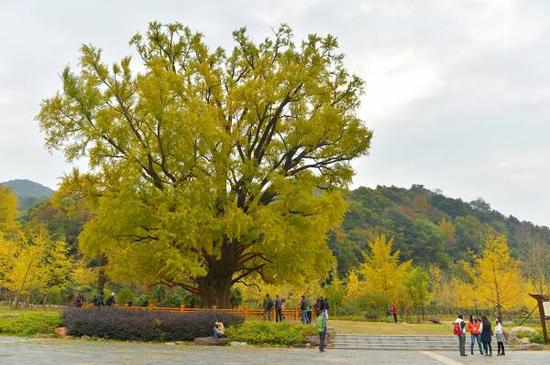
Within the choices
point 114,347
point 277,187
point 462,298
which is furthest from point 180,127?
point 462,298

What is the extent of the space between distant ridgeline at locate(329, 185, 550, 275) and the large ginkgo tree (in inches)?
1883

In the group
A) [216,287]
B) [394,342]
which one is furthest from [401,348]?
[216,287]

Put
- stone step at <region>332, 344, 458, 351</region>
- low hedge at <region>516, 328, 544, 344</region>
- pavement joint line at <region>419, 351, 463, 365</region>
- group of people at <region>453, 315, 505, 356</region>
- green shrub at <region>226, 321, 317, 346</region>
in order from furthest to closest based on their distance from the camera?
low hedge at <region>516, 328, 544, 344</region>
stone step at <region>332, 344, 458, 351</region>
green shrub at <region>226, 321, 317, 346</region>
group of people at <region>453, 315, 505, 356</region>
pavement joint line at <region>419, 351, 463, 365</region>

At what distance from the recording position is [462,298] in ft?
166

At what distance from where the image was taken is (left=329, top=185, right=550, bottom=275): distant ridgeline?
3481 inches

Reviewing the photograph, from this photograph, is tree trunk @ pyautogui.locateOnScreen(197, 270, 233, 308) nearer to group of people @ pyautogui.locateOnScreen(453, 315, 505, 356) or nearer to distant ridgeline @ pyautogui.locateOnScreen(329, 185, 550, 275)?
group of people @ pyautogui.locateOnScreen(453, 315, 505, 356)

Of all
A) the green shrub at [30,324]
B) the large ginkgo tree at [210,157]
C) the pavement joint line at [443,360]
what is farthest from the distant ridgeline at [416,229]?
the green shrub at [30,324]

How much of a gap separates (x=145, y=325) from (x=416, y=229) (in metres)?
88.9

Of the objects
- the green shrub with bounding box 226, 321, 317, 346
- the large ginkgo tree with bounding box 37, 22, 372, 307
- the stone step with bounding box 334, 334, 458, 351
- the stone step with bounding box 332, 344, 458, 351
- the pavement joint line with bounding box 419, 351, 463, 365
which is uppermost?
the large ginkgo tree with bounding box 37, 22, 372, 307

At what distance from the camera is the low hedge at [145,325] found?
2148 cm

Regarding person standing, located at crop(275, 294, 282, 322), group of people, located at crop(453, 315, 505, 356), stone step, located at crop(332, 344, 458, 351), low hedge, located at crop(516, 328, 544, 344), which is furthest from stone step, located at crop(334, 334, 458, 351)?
person standing, located at crop(275, 294, 282, 322)

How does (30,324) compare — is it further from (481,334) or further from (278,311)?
(481,334)

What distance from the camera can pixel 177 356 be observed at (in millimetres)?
16172

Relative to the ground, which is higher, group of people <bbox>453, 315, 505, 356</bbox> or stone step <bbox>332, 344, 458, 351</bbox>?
group of people <bbox>453, 315, 505, 356</bbox>
